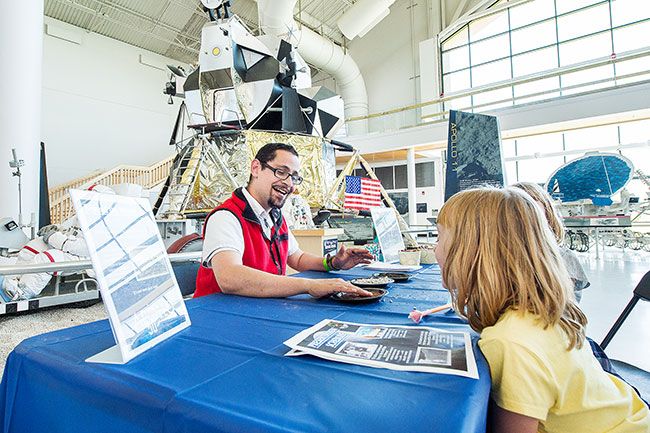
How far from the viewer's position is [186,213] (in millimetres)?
5469

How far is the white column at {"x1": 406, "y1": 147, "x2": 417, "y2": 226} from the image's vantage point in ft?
36.4

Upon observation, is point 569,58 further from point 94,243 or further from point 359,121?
point 94,243

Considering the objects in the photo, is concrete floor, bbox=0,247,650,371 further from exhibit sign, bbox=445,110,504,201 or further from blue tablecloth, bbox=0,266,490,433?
blue tablecloth, bbox=0,266,490,433

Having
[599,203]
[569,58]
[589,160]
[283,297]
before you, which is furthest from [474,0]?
[283,297]

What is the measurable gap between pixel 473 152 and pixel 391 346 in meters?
3.63

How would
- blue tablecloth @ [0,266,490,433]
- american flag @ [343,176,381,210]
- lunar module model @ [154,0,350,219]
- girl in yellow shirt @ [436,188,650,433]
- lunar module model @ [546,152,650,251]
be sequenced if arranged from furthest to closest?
lunar module model @ [546,152,650,251] → american flag @ [343,176,381,210] → lunar module model @ [154,0,350,219] → girl in yellow shirt @ [436,188,650,433] → blue tablecloth @ [0,266,490,433]

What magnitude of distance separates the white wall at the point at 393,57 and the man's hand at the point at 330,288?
537 inches

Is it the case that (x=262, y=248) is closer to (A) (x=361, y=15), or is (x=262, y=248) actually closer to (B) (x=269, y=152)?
(B) (x=269, y=152)

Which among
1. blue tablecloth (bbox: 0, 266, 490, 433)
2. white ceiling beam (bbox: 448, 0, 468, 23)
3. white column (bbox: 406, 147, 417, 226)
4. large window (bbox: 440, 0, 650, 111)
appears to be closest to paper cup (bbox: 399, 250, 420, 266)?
blue tablecloth (bbox: 0, 266, 490, 433)

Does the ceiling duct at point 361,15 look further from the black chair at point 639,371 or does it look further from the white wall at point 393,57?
the black chair at point 639,371

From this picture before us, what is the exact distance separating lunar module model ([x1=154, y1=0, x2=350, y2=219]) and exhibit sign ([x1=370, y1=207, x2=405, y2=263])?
3422 millimetres

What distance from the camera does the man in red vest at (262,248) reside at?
4.18 ft

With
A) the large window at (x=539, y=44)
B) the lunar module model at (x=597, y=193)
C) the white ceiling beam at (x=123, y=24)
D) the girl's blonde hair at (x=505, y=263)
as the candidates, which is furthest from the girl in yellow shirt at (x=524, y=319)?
the white ceiling beam at (x=123, y=24)

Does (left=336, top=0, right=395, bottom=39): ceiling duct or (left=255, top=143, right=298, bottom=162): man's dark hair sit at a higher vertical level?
(left=336, top=0, right=395, bottom=39): ceiling duct
